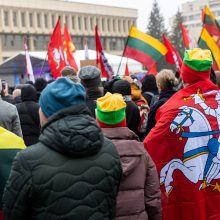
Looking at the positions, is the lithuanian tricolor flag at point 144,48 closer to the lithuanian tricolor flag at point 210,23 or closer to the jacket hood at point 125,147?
the lithuanian tricolor flag at point 210,23

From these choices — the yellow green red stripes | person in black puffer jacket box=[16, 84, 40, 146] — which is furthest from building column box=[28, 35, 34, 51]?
person in black puffer jacket box=[16, 84, 40, 146]

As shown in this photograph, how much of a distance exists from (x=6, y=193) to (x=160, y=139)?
6.04 ft

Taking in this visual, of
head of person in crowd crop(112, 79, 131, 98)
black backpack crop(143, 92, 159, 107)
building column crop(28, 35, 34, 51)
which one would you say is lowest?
building column crop(28, 35, 34, 51)

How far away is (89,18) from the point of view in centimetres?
8594

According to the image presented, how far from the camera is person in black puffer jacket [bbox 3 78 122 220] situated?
2490 millimetres

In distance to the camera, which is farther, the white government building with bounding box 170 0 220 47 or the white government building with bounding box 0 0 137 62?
the white government building with bounding box 170 0 220 47

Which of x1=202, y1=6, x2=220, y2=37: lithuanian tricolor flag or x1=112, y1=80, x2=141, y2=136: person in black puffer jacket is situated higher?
x1=202, y1=6, x2=220, y2=37: lithuanian tricolor flag

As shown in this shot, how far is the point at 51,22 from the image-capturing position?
80188 millimetres

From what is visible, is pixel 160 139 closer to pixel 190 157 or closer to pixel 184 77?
pixel 190 157

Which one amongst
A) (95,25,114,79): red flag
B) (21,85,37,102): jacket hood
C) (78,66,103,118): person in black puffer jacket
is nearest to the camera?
(78,66,103,118): person in black puffer jacket

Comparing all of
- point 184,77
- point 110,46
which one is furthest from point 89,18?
point 184,77

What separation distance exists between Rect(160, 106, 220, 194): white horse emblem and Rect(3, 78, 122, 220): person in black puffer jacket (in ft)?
5.29

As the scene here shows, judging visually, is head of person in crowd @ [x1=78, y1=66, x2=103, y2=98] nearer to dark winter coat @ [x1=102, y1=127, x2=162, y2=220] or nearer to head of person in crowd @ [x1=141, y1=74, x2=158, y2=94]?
dark winter coat @ [x1=102, y1=127, x2=162, y2=220]

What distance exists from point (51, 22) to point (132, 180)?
258 ft
